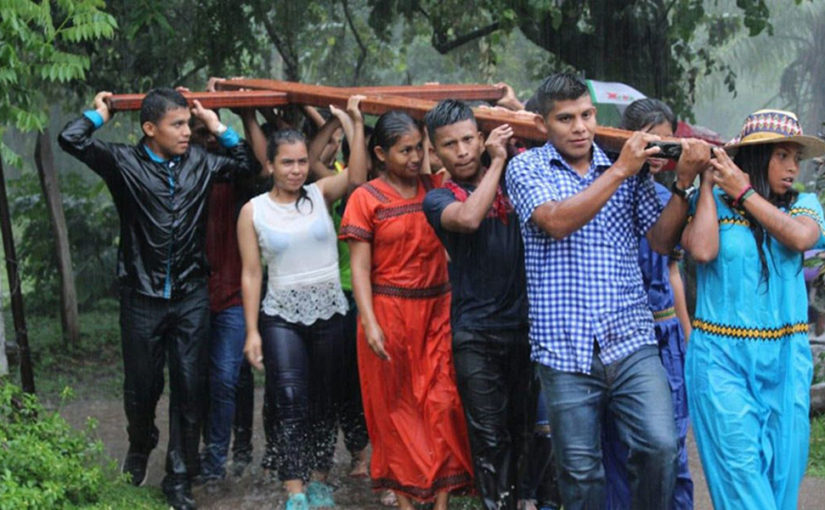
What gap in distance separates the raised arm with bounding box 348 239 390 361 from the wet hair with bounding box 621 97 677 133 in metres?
1.41

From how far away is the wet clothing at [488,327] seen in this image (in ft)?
17.8

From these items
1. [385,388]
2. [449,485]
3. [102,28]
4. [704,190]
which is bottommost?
[449,485]

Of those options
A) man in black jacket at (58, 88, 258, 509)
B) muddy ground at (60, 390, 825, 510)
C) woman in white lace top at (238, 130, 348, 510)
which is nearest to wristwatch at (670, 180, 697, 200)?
woman in white lace top at (238, 130, 348, 510)

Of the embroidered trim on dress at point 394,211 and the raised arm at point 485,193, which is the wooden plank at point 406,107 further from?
the embroidered trim on dress at point 394,211

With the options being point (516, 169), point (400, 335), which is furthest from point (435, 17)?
point (516, 169)

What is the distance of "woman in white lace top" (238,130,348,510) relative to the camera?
6.23 m

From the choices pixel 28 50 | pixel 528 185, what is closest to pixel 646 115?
pixel 528 185

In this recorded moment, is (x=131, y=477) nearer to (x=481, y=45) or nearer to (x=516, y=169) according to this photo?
(x=516, y=169)

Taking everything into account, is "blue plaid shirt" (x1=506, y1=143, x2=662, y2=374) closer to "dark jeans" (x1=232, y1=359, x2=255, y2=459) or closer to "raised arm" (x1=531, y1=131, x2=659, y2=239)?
"raised arm" (x1=531, y1=131, x2=659, y2=239)

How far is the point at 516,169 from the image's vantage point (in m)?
4.62

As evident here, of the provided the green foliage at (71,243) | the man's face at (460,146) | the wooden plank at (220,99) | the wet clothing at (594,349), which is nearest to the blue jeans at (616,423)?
the wet clothing at (594,349)

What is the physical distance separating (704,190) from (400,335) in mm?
1939

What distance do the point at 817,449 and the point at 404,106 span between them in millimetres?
3667

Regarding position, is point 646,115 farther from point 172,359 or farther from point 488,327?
point 172,359
